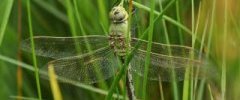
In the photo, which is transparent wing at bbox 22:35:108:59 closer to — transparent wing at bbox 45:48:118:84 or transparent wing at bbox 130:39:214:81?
transparent wing at bbox 45:48:118:84

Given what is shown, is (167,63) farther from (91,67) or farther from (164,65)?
(91,67)

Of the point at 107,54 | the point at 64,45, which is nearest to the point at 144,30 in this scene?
the point at 107,54

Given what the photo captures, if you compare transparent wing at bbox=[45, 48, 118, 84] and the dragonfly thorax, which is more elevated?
the dragonfly thorax

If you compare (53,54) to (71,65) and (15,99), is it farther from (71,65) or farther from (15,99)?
(15,99)

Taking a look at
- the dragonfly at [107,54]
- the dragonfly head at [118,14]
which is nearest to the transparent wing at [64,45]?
the dragonfly at [107,54]

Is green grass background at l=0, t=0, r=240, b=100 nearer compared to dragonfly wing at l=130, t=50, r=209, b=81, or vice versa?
dragonfly wing at l=130, t=50, r=209, b=81

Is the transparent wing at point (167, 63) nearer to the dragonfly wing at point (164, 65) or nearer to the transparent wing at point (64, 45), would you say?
the dragonfly wing at point (164, 65)

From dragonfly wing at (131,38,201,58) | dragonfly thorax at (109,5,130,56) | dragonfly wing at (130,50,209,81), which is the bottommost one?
dragonfly wing at (130,50,209,81)

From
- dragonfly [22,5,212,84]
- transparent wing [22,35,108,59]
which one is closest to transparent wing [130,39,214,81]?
dragonfly [22,5,212,84]
